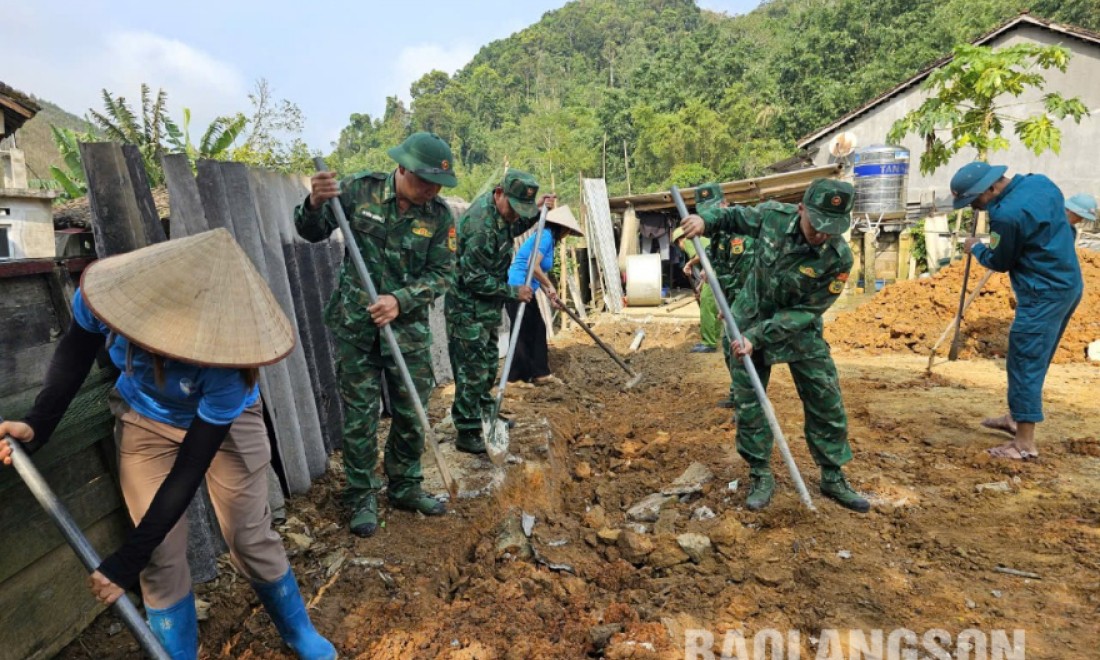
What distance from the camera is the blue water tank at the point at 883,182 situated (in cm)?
1568

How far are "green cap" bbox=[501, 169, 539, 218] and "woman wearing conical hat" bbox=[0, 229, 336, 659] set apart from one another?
2.48 m

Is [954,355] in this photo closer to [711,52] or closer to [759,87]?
[759,87]

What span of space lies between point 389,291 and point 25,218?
10.00 meters

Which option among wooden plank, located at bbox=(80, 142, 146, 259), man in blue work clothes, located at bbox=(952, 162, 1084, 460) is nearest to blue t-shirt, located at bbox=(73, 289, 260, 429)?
wooden plank, located at bbox=(80, 142, 146, 259)

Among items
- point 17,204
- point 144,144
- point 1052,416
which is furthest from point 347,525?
point 144,144

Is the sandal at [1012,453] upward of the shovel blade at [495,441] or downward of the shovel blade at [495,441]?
downward

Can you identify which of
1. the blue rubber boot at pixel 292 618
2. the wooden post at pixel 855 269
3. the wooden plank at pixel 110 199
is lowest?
the wooden post at pixel 855 269

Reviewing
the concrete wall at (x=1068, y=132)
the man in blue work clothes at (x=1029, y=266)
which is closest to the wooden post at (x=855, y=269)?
the concrete wall at (x=1068, y=132)

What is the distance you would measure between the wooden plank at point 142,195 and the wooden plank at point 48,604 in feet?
3.90

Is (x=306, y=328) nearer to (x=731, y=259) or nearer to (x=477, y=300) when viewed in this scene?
(x=477, y=300)

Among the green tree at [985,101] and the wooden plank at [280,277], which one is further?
the green tree at [985,101]

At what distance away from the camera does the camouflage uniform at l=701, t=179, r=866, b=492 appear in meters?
3.56

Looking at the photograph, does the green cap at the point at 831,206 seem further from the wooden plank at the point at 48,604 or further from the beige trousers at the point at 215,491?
the wooden plank at the point at 48,604

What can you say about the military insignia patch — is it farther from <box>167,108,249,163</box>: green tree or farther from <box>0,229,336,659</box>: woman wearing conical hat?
<box>167,108,249,163</box>: green tree
